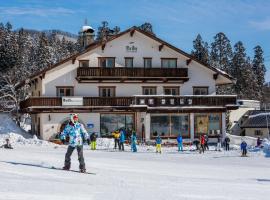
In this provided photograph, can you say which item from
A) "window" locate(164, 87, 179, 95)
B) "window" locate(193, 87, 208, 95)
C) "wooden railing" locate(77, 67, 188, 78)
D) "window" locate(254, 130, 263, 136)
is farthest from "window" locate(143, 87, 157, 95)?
"window" locate(254, 130, 263, 136)

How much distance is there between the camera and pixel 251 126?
6531cm

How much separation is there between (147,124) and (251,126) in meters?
27.2

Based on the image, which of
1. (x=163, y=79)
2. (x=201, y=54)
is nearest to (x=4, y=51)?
(x=163, y=79)

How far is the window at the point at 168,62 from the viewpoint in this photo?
146 ft

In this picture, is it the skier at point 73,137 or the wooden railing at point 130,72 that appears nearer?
the skier at point 73,137

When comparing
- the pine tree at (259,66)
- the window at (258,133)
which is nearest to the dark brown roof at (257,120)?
the window at (258,133)

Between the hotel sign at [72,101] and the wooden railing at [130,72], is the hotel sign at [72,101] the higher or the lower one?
the lower one

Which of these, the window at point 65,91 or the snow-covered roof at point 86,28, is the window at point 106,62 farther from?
the snow-covered roof at point 86,28

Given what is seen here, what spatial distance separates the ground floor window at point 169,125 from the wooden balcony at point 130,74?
332 centimetres

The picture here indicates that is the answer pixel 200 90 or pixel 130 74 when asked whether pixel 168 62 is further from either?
pixel 130 74

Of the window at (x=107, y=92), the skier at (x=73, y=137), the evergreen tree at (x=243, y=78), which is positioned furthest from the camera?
the evergreen tree at (x=243, y=78)

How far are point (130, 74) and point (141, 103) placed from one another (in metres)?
3.00

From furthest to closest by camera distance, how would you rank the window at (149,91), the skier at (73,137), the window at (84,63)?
the window at (149,91) → the window at (84,63) → the skier at (73,137)

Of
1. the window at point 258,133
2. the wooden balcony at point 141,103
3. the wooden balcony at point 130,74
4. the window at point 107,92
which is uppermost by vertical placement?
the wooden balcony at point 130,74
